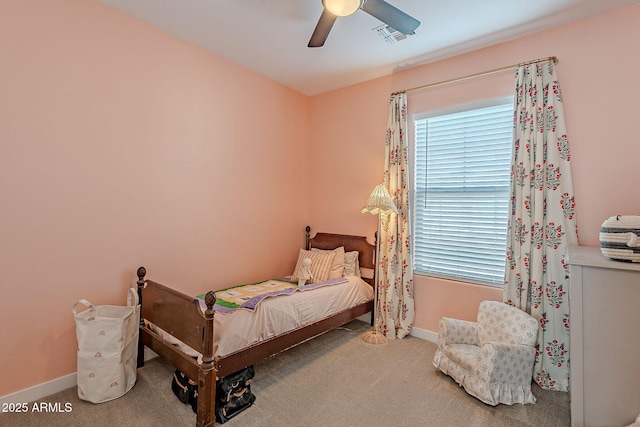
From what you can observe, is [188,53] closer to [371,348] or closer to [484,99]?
[484,99]

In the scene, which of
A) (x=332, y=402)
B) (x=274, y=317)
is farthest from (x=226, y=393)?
(x=332, y=402)

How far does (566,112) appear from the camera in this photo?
8.16 feet

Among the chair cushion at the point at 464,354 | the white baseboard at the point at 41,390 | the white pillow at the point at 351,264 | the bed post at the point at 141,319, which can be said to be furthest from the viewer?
the white pillow at the point at 351,264

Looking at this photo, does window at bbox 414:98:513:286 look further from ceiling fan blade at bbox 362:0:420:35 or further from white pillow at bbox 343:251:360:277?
ceiling fan blade at bbox 362:0:420:35

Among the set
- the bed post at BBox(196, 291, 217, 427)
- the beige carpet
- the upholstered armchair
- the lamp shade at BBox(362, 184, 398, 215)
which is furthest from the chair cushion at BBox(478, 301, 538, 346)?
the bed post at BBox(196, 291, 217, 427)

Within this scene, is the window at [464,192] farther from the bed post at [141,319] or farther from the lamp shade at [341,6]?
the bed post at [141,319]

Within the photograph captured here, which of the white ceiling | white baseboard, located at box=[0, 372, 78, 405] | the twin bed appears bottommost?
white baseboard, located at box=[0, 372, 78, 405]

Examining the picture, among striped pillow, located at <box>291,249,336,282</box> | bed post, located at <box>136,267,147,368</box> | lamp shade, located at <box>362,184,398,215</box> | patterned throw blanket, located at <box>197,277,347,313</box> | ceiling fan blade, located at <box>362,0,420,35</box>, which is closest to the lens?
ceiling fan blade, located at <box>362,0,420,35</box>

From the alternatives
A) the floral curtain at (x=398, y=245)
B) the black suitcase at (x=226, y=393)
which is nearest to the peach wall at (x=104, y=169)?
the black suitcase at (x=226, y=393)

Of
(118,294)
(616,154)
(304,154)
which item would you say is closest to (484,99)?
(616,154)

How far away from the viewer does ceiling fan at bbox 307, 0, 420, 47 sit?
5.89 ft

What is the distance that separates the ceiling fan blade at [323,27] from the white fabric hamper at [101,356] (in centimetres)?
245

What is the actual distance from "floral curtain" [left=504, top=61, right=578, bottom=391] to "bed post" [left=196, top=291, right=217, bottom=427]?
243 centimetres

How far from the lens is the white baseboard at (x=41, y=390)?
204 cm
